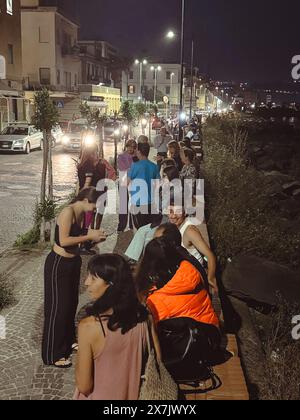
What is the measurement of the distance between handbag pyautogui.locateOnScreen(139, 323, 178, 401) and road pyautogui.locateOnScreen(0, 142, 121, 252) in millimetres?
6721

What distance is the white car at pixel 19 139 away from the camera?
87.6ft

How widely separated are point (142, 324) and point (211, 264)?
198 cm

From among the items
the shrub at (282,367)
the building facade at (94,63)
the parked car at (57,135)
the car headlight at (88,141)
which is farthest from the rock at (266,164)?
the building facade at (94,63)

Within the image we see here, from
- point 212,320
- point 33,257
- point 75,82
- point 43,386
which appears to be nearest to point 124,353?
point 212,320

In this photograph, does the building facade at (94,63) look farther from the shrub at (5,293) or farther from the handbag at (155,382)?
the handbag at (155,382)

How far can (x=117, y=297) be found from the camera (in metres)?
2.93

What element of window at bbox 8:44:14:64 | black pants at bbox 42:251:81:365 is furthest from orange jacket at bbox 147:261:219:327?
window at bbox 8:44:14:64

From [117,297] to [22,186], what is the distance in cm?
1411

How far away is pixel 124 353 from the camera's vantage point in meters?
2.84

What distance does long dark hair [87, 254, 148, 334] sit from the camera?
283cm

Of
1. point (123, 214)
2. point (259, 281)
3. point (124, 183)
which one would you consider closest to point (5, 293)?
point (259, 281)

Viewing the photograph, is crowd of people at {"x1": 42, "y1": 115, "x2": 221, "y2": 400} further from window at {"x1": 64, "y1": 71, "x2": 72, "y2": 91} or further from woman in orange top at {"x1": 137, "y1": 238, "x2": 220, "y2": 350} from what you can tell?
window at {"x1": 64, "y1": 71, "x2": 72, "y2": 91}

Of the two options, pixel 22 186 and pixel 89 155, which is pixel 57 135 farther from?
pixel 89 155
